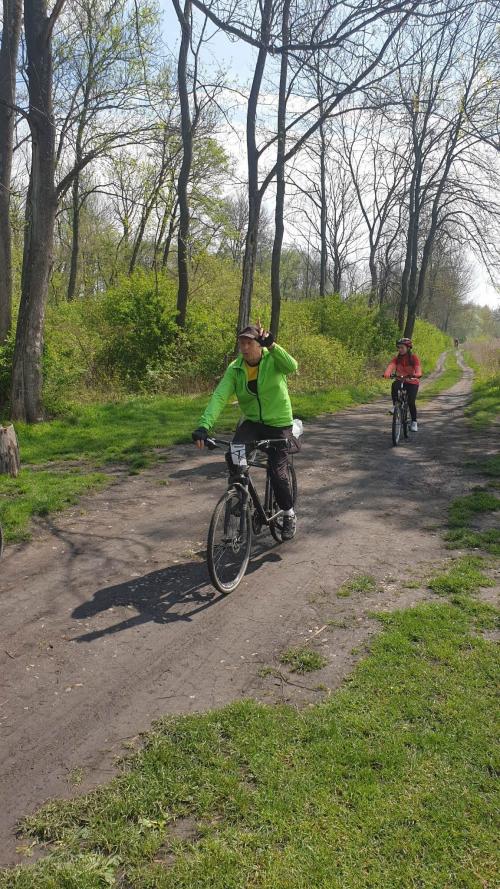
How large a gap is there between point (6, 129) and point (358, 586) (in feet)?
45.3

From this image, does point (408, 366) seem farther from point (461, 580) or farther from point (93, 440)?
point (461, 580)

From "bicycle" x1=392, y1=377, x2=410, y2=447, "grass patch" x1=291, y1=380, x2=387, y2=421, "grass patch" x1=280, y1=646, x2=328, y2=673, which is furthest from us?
"grass patch" x1=291, y1=380, x2=387, y2=421

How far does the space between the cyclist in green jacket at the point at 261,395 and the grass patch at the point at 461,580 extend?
171 centimetres

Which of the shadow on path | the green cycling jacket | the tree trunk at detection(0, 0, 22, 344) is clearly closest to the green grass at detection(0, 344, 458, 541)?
the shadow on path

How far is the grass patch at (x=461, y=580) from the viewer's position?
5.22 metres

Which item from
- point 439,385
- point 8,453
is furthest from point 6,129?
point 439,385

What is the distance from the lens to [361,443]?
12250mm

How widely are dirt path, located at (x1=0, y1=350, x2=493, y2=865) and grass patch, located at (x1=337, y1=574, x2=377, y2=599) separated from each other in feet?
0.28

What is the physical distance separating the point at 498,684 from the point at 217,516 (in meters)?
2.45

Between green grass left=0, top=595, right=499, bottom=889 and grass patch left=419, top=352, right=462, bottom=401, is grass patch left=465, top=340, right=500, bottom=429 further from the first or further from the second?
green grass left=0, top=595, right=499, bottom=889

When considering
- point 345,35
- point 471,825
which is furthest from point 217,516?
point 345,35

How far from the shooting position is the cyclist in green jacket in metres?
5.64

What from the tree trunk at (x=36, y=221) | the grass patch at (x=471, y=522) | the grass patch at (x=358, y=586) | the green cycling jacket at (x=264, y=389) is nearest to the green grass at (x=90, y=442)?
the tree trunk at (x=36, y=221)

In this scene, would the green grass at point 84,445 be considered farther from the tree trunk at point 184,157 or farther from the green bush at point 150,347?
the tree trunk at point 184,157
